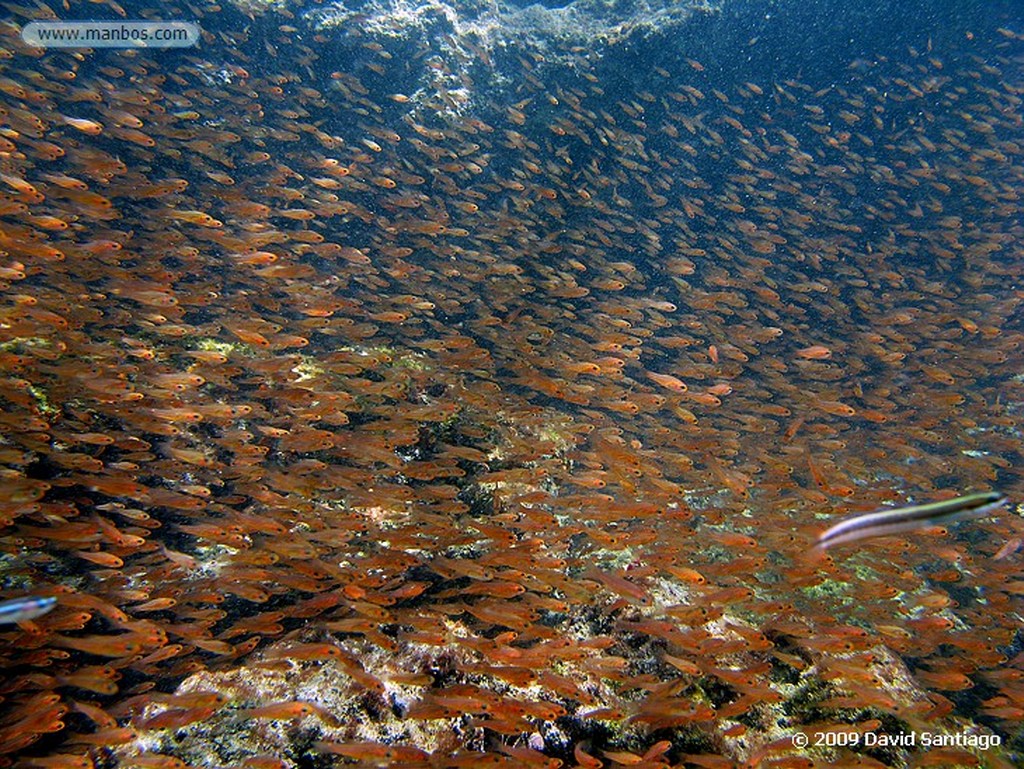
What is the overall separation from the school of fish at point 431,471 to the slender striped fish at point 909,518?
6.85 ft

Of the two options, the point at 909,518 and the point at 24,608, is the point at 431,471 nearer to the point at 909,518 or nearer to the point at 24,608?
the point at 24,608

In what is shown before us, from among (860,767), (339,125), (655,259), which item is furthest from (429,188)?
(860,767)

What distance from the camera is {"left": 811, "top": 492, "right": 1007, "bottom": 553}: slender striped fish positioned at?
6.68 feet

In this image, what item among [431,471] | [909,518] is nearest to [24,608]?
[431,471]

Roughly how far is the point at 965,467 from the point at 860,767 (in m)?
8.40

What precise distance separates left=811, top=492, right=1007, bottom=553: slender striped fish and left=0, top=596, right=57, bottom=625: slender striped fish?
3.65 metres

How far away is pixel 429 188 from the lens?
1384 cm

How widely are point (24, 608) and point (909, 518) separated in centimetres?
409

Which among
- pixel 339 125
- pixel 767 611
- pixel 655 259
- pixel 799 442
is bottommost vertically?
pixel 767 611

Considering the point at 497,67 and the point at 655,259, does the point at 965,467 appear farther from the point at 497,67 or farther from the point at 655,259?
the point at 497,67

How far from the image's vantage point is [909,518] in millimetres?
2100

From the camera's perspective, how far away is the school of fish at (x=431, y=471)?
368 centimetres

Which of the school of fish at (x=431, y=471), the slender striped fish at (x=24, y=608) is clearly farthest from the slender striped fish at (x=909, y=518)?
the slender striped fish at (x=24, y=608)

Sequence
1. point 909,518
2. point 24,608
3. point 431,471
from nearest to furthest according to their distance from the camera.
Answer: point 909,518 < point 24,608 < point 431,471
